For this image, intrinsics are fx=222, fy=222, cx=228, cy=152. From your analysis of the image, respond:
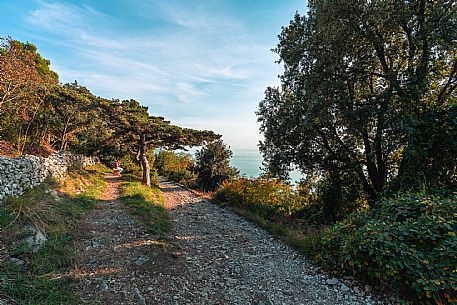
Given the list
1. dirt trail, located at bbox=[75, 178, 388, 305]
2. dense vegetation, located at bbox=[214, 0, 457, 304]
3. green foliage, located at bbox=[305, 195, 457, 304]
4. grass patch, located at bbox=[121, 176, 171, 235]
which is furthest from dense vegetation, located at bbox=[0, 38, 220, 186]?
green foliage, located at bbox=[305, 195, 457, 304]

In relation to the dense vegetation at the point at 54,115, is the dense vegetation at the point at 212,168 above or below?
below

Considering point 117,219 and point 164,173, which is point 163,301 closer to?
point 117,219

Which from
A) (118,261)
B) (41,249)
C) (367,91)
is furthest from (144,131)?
(367,91)

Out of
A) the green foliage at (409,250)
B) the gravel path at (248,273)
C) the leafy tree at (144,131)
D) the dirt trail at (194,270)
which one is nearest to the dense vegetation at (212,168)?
the leafy tree at (144,131)

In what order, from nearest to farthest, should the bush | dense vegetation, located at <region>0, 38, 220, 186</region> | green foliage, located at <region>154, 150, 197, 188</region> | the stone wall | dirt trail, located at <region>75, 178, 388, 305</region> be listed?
dirt trail, located at <region>75, 178, 388, 305</region>
the stone wall
the bush
dense vegetation, located at <region>0, 38, 220, 186</region>
green foliage, located at <region>154, 150, 197, 188</region>

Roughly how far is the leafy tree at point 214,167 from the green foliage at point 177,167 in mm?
1198

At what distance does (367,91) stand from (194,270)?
8249 millimetres

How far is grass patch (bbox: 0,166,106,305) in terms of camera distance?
9.68ft

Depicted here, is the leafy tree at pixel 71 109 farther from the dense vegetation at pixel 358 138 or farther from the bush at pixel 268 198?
the bush at pixel 268 198

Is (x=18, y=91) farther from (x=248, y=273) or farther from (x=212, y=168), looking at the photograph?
(x=248, y=273)

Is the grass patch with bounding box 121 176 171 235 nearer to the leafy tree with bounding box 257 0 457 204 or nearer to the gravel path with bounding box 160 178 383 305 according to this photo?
the gravel path with bounding box 160 178 383 305

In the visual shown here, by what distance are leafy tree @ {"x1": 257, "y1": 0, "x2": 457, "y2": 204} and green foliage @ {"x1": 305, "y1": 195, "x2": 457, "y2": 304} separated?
86.8 inches

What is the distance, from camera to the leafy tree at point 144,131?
35.1ft

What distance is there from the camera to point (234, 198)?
988 centimetres
